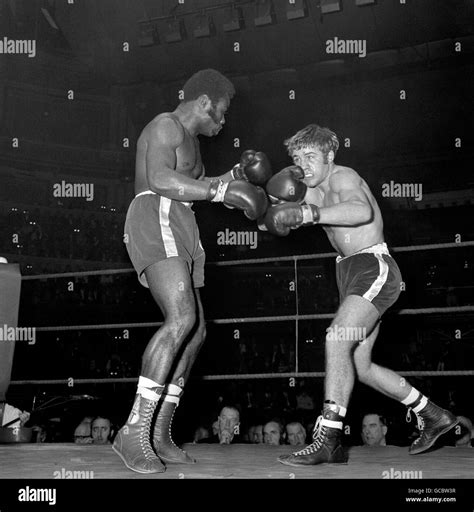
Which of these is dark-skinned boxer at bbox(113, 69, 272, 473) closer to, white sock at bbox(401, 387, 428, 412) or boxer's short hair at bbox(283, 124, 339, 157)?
boxer's short hair at bbox(283, 124, 339, 157)

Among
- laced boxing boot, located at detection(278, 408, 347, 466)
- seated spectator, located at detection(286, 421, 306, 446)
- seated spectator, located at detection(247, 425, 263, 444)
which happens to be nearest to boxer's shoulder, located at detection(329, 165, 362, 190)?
laced boxing boot, located at detection(278, 408, 347, 466)

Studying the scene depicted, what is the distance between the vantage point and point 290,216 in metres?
2.36

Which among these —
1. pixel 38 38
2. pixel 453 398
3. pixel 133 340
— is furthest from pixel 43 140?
pixel 453 398

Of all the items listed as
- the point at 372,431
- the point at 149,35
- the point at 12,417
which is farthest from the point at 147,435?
the point at 149,35

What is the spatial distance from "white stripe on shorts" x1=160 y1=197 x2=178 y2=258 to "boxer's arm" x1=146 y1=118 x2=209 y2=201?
0.07 meters

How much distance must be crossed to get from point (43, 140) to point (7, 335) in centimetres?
1109

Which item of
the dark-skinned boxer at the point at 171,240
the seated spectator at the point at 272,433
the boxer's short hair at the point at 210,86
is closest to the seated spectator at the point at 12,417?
the seated spectator at the point at 272,433

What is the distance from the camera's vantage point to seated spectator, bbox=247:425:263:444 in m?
4.40

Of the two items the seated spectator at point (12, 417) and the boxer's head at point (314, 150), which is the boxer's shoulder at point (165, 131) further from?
the seated spectator at point (12, 417)

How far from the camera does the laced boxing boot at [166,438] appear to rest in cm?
228

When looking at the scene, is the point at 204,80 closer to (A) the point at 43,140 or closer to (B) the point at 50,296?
(B) the point at 50,296

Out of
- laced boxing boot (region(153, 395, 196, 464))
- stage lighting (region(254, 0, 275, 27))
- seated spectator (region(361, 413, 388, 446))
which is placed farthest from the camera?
stage lighting (region(254, 0, 275, 27))

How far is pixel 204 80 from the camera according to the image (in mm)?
2482

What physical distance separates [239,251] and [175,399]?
8.48 m
